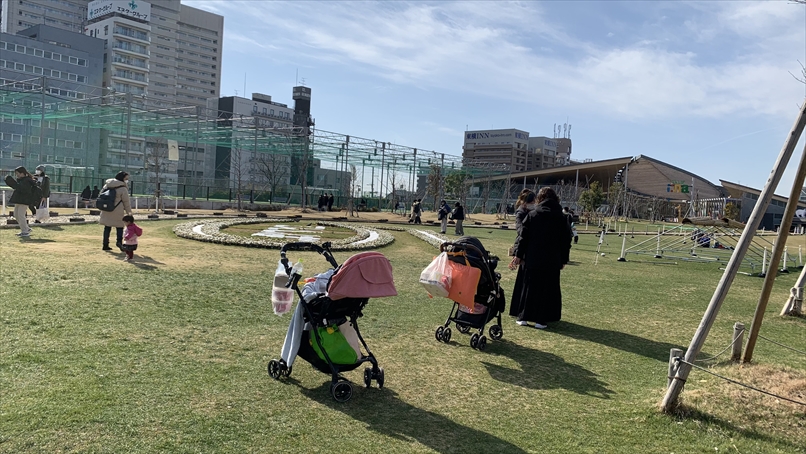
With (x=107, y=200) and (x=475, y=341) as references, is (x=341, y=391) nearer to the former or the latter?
(x=475, y=341)

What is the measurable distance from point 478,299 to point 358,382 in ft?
6.21

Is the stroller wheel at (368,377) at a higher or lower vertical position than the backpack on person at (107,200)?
lower

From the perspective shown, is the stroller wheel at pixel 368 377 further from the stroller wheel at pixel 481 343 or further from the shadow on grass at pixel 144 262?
the shadow on grass at pixel 144 262

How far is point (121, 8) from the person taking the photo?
66438mm

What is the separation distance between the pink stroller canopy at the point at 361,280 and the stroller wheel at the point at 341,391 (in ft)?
1.93

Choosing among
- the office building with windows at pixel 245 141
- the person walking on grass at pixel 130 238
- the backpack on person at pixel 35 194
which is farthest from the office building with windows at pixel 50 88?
the person walking on grass at pixel 130 238

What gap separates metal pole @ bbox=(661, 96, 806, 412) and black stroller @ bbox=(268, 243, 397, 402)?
204cm

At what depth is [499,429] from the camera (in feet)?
12.1

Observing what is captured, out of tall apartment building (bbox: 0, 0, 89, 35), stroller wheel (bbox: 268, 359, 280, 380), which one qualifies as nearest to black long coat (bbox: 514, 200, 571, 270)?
stroller wheel (bbox: 268, 359, 280, 380)

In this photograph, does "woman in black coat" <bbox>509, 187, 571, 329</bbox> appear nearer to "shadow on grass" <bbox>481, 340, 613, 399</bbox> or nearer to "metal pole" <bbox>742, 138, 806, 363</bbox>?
"shadow on grass" <bbox>481, 340, 613, 399</bbox>

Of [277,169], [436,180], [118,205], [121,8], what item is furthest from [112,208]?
[121,8]

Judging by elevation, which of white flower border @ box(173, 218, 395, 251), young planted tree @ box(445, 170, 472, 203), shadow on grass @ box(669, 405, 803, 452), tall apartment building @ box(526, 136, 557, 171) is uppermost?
tall apartment building @ box(526, 136, 557, 171)

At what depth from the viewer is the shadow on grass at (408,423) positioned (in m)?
3.42

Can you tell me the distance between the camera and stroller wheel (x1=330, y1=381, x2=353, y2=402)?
3941 millimetres
